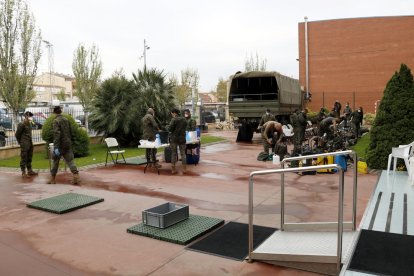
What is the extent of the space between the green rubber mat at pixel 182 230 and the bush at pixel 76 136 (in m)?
8.60

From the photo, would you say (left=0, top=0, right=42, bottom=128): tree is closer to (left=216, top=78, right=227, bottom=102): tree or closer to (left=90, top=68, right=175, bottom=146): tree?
(left=90, top=68, right=175, bottom=146): tree

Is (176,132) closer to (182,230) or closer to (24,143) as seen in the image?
(24,143)

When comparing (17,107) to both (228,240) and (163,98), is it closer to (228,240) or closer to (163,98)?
(163,98)

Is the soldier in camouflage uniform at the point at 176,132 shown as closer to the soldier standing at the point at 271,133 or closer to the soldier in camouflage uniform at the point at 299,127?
the soldier standing at the point at 271,133

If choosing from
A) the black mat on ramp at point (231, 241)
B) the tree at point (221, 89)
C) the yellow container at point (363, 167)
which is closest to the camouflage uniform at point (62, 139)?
the black mat on ramp at point (231, 241)

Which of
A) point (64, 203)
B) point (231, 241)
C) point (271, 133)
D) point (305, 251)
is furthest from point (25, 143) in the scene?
point (305, 251)

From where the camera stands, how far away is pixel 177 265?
429cm

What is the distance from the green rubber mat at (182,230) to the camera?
5059mm

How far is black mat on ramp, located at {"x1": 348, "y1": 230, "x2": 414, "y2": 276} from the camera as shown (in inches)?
151

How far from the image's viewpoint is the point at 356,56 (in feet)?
112

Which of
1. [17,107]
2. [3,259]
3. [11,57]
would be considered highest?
[11,57]

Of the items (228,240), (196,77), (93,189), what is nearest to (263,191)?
(228,240)

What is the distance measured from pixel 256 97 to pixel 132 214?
44.5 ft

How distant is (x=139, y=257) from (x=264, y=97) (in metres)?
15.0
